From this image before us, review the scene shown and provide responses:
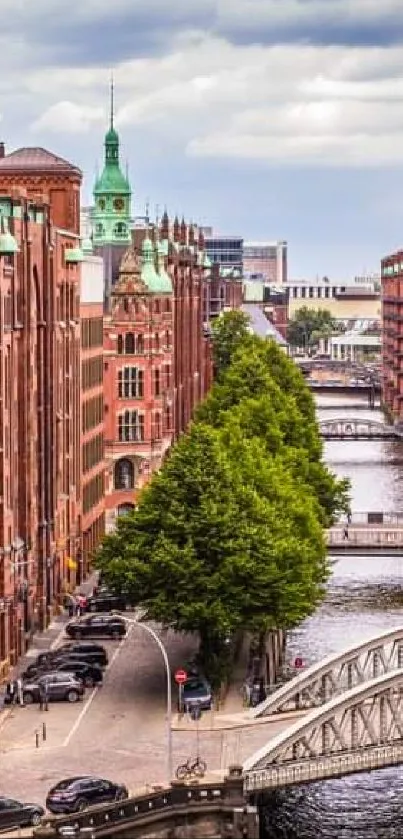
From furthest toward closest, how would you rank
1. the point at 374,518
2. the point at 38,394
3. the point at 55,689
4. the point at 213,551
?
the point at 374,518 < the point at 38,394 < the point at 213,551 < the point at 55,689

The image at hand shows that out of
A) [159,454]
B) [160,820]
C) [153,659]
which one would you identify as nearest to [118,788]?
[160,820]

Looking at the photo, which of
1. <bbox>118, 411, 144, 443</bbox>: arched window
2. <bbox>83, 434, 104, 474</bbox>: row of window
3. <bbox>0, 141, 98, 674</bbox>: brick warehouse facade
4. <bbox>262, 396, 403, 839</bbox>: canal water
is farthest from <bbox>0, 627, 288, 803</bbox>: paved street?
<bbox>118, 411, 144, 443</bbox>: arched window

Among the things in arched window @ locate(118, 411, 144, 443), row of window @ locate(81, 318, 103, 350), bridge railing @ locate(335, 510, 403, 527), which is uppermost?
row of window @ locate(81, 318, 103, 350)

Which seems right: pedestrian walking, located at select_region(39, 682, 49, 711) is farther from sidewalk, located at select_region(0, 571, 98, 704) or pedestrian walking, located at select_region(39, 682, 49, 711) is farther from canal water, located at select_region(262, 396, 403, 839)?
canal water, located at select_region(262, 396, 403, 839)

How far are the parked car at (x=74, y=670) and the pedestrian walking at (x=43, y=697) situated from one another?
2.66 metres

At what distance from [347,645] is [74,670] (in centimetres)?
2066

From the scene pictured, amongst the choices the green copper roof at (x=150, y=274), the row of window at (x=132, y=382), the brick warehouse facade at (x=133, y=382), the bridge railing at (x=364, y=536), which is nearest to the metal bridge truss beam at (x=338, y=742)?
the bridge railing at (x=364, y=536)

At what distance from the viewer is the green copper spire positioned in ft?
563

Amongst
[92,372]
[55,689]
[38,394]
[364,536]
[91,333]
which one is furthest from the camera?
[364,536]

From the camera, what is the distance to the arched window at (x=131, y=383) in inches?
6043

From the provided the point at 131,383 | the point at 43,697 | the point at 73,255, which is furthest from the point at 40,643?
the point at 131,383

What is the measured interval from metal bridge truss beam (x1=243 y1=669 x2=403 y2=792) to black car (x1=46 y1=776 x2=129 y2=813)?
15.6 ft

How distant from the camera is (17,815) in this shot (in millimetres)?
76562

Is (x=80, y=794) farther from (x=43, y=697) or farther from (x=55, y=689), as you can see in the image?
(x=55, y=689)
